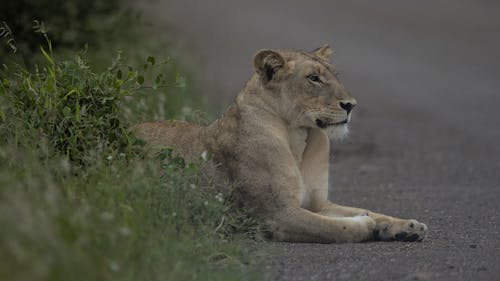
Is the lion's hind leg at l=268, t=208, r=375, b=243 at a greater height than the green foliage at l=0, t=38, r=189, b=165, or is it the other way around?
the green foliage at l=0, t=38, r=189, b=165

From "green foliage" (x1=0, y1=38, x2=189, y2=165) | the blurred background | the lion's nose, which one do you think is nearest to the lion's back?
"green foliage" (x1=0, y1=38, x2=189, y2=165)

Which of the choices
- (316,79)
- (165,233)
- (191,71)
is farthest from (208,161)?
(191,71)

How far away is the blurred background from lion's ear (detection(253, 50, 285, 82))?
1.60 ft

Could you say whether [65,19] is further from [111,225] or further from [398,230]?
[111,225]

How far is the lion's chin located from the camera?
6723mm

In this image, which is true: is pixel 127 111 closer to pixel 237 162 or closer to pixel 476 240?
pixel 237 162

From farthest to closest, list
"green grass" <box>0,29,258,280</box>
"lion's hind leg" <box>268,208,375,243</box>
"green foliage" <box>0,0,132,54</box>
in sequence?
"green foliage" <box>0,0,132,54</box>
"lion's hind leg" <box>268,208,375,243</box>
"green grass" <box>0,29,258,280</box>

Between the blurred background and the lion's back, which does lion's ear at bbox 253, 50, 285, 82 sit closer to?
the blurred background

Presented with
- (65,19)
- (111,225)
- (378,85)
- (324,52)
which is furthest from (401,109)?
(111,225)

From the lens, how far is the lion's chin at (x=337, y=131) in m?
6.72

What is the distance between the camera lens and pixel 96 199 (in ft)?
17.9

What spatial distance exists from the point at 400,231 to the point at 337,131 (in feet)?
2.54

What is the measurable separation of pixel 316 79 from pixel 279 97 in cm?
26

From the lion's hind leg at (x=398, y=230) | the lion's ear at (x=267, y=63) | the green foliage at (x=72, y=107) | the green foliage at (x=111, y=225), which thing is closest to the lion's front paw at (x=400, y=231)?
the lion's hind leg at (x=398, y=230)
